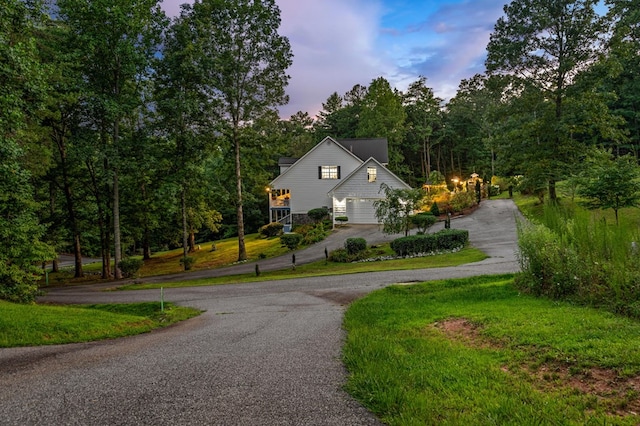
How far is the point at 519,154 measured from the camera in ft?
91.4

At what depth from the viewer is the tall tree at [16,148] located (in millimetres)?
10875

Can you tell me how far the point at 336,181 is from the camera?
4084 cm

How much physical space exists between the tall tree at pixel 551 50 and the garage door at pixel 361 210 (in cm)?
1564

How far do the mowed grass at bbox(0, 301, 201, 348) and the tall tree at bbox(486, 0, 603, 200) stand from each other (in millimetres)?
→ 27074

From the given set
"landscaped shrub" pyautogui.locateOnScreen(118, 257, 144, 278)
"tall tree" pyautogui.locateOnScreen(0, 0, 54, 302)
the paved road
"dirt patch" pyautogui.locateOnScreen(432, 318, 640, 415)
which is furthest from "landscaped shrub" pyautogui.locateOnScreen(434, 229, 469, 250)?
"tall tree" pyautogui.locateOnScreen(0, 0, 54, 302)

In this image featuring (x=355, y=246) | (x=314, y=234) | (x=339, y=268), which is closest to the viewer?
(x=339, y=268)

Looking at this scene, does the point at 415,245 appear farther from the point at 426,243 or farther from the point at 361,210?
the point at 361,210

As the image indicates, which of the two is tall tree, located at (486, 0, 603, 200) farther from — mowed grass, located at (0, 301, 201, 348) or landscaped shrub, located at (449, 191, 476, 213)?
mowed grass, located at (0, 301, 201, 348)

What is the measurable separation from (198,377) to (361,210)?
1263 inches

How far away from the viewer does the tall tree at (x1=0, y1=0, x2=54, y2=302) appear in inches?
428

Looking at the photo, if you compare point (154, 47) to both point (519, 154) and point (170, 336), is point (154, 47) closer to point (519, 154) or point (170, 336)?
point (170, 336)

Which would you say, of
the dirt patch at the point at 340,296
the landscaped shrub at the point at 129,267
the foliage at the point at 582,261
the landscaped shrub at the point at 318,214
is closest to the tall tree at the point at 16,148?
the landscaped shrub at the point at 129,267

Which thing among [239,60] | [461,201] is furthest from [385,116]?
[239,60]

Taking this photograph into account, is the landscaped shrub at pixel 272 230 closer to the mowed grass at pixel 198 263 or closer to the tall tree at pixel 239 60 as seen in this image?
the mowed grass at pixel 198 263
